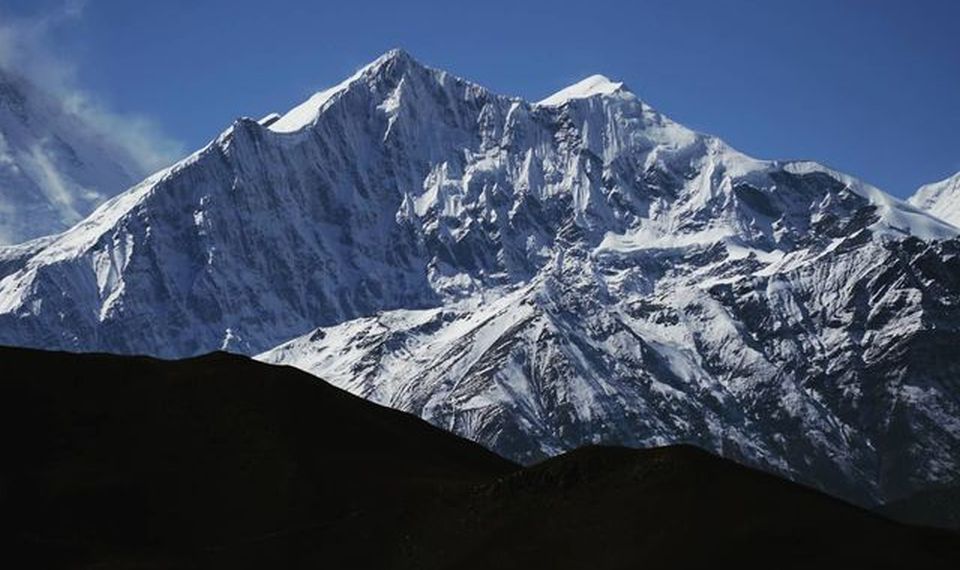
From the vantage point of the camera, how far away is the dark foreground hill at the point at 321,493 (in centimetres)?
13500

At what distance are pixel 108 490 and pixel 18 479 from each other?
776cm

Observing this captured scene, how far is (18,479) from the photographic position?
16438 centimetres

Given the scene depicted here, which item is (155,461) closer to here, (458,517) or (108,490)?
(108,490)

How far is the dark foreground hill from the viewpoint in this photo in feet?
443

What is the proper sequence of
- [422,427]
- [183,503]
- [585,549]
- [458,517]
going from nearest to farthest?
1. [585,549]
2. [458,517]
3. [183,503]
4. [422,427]

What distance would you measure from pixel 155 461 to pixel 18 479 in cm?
1180

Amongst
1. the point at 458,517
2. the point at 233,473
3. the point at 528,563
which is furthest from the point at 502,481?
the point at 233,473

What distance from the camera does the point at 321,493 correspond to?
164500 millimetres

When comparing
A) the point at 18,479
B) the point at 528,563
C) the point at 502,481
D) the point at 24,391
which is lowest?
the point at 528,563

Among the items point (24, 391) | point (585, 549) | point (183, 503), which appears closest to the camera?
point (585, 549)

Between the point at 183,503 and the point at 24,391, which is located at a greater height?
the point at 24,391

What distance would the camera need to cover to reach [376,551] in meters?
151

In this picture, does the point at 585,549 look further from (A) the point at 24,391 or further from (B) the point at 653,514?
(A) the point at 24,391

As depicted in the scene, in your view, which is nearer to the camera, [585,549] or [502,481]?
[585,549]
